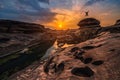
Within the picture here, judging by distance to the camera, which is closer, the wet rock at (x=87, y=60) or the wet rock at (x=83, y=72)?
the wet rock at (x=83, y=72)

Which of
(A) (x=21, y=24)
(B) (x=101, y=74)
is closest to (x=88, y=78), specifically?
(B) (x=101, y=74)

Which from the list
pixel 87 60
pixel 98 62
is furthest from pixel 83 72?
pixel 87 60

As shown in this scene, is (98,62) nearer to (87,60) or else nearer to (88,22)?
(87,60)

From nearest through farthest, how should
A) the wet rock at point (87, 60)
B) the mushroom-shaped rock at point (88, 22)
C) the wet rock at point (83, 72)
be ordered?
the wet rock at point (83, 72), the wet rock at point (87, 60), the mushroom-shaped rock at point (88, 22)

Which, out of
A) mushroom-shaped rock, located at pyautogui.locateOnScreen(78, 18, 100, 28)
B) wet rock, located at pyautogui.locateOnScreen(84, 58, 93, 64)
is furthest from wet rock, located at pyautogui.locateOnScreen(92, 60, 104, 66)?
mushroom-shaped rock, located at pyautogui.locateOnScreen(78, 18, 100, 28)

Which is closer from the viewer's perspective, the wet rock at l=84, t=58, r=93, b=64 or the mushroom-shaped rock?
the wet rock at l=84, t=58, r=93, b=64

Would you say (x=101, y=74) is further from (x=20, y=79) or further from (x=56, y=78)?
(x=20, y=79)

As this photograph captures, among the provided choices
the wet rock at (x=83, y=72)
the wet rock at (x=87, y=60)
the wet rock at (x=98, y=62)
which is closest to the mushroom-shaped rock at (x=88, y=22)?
the wet rock at (x=87, y=60)

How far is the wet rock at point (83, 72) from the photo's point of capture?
693 cm

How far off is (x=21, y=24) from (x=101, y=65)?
32.2 m

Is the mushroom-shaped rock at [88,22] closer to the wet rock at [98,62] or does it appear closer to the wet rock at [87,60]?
the wet rock at [87,60]

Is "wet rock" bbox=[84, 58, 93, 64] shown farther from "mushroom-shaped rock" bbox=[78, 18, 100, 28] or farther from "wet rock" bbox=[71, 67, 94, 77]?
"mushroom-shaped rock" bbox=[78, 18, 100, 28]

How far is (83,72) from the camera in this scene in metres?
7.26

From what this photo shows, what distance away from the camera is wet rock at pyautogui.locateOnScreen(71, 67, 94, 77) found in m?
6.93
